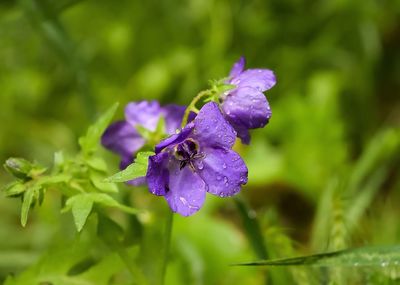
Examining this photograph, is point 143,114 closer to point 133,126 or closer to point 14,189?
point 133,126

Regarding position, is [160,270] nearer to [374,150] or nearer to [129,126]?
[129,126]

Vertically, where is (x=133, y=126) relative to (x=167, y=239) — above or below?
above

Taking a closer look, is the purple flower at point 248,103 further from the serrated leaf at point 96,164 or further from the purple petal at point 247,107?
the serrated leaf at point 96,164

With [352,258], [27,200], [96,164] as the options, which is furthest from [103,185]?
[352,258]

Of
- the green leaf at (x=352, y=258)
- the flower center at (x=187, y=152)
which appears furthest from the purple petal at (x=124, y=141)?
the green leaf at (x=352, y=258)

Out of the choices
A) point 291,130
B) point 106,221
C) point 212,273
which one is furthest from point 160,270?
point 291,130

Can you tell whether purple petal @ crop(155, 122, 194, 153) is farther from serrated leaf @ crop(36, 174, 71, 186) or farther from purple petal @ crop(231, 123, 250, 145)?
serrated leaf @ crop(36, 174, 71, 186)
